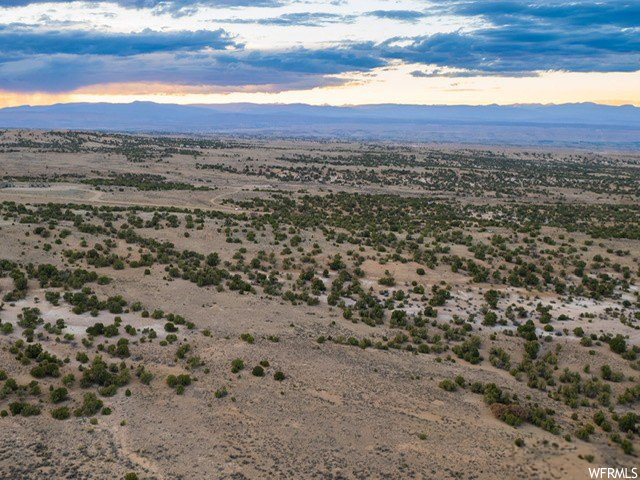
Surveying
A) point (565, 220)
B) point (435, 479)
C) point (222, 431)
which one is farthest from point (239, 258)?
point (565, 220)

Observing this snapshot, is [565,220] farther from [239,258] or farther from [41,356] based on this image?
[41,356]

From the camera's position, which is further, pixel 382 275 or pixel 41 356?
pixel 382 275

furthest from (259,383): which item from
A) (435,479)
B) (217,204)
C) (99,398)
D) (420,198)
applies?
(420,198)

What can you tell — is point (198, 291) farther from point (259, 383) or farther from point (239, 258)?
point (259, 383)

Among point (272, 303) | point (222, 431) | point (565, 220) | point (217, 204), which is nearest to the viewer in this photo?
point (222, 431)

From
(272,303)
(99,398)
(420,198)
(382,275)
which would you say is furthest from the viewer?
(420,198)

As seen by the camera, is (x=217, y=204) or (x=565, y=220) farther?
(x=217, y=204)

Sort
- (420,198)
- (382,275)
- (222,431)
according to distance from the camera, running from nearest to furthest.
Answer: (222,431), (382,275), (420,198)

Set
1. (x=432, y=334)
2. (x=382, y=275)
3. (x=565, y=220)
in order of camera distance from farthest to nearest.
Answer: (x=565, y=220)
(x=382, y=275)
(x=432, y=334)
